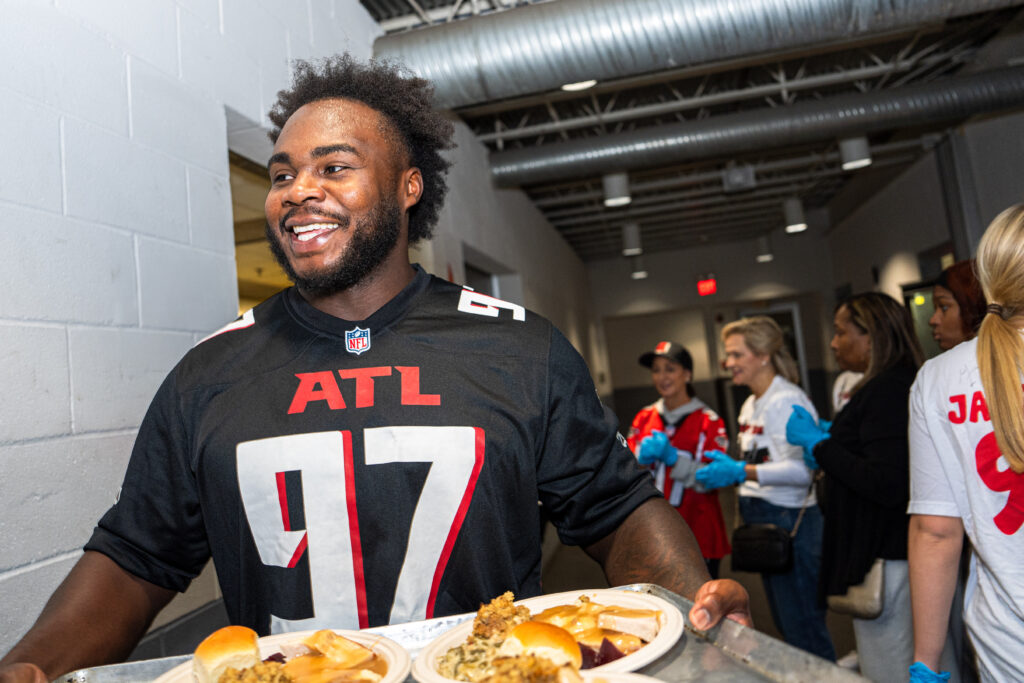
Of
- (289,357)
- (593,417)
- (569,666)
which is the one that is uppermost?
(289,357)

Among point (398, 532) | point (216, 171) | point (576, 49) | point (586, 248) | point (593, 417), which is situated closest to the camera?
point (398, 532)

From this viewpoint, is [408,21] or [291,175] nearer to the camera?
[291,175]

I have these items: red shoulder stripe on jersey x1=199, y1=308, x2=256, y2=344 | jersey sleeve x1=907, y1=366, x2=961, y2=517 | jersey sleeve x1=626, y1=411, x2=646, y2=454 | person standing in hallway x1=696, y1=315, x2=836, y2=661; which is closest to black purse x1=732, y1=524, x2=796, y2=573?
person standing in hallway x1=696, y1=315, x2=836, y2=661

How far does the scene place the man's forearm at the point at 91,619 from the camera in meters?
0.94

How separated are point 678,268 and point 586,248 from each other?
1.74 m

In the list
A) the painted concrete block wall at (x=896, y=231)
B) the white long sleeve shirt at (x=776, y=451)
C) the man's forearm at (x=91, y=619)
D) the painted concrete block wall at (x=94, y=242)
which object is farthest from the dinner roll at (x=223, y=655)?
the painted concrete block wall at (x=896, y=231)

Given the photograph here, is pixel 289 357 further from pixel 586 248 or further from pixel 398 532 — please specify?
pixel 586 248

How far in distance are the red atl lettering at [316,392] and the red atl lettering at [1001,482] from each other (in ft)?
3.97

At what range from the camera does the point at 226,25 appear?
82.5 inches

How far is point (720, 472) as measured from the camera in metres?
3.23

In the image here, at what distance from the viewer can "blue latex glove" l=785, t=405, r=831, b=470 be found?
9.45 ft

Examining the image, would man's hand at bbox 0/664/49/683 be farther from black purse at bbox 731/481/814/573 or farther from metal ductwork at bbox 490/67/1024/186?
metal ductwork at bbox 490/67/1024/186

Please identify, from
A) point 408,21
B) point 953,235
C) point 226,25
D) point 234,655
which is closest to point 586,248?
point 953,235

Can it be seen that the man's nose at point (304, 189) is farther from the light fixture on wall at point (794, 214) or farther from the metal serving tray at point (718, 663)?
the light fixture on wall at point (794, 214)
